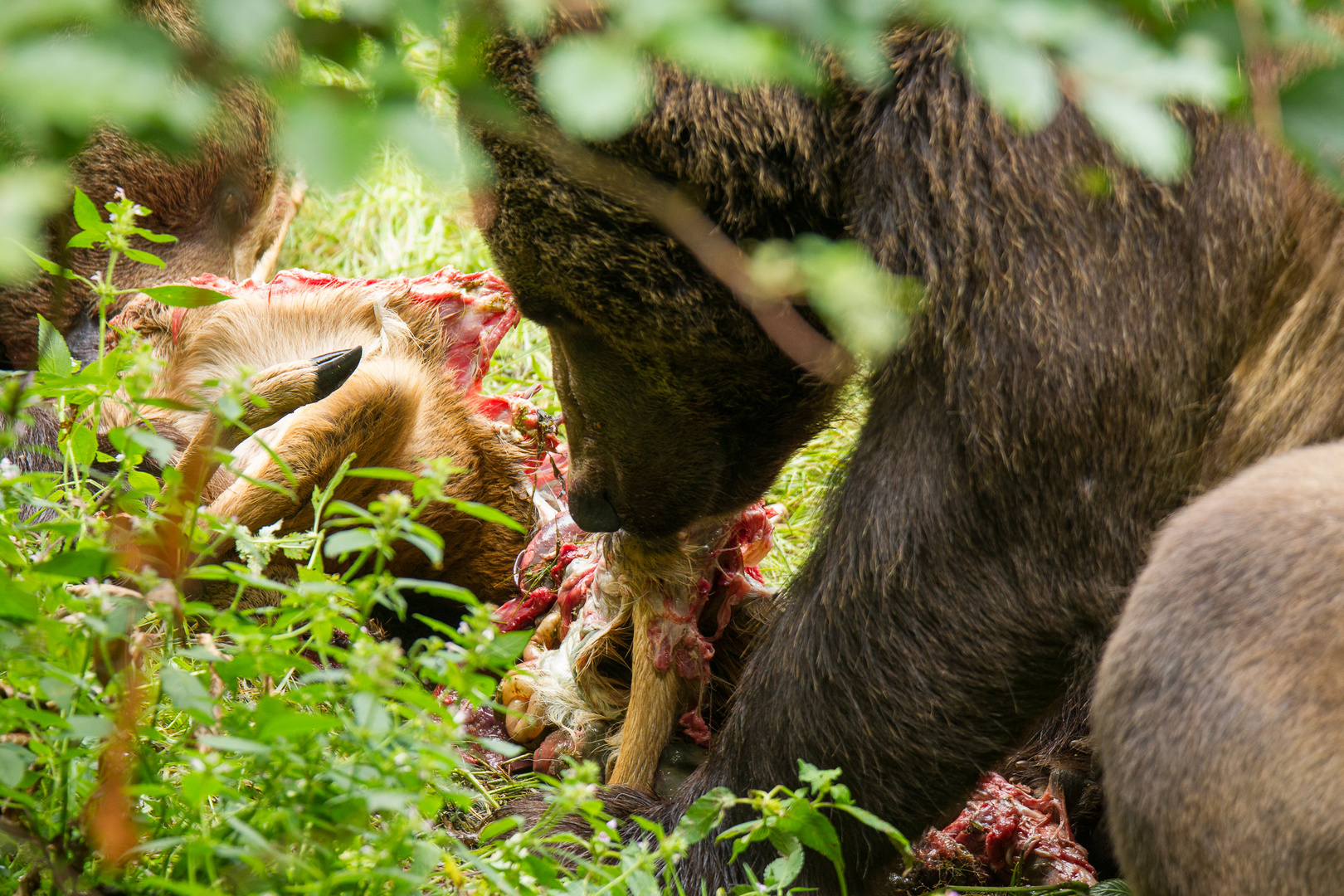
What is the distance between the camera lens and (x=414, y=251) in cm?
543

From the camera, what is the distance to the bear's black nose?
2.94 m

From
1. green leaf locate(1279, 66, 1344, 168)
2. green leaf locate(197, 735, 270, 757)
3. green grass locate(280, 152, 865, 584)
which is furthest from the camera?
green grass locate(280, 152, 865, 584)

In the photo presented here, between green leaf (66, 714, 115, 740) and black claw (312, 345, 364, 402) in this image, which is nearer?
green leaf (66, 714, 115, 740)

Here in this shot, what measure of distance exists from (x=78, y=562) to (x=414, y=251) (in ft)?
13.2

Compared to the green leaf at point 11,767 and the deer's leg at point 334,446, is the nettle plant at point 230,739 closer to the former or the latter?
the green leaf at point 11,767

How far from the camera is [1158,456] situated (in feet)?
6.73

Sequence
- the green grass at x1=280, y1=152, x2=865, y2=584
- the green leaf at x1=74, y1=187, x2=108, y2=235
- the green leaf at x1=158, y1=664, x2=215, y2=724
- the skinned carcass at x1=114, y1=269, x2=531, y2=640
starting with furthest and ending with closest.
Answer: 1. the green grass at x1=280, y1=152, x2=865, y2=584
2. the skinned carcass at x1=114, y1=269, x2=531, y2=640
3. the green leaf at x1=74, y1=187, x2=108, y2=235
4. the green leaf at x1=158, y1=664, x2=215, y2=724

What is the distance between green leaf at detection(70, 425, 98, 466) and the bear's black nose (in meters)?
1.17

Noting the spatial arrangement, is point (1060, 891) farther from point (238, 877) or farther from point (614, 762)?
point (238, 877)

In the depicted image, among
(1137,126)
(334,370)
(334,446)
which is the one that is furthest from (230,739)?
(334,446)

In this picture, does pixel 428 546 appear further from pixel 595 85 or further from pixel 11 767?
pixel 595 85

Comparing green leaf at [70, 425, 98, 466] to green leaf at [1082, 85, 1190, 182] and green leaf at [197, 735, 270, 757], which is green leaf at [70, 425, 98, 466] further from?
green leaf at [1082, 85, 1190, 182]

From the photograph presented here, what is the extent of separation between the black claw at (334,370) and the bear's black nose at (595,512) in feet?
2.23

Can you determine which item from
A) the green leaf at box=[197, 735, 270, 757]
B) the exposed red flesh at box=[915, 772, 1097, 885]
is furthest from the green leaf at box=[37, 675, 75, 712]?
the exposed red flesh at box=[915, 772, 1097, 885]
